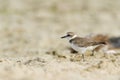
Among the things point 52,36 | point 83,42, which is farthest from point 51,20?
point 83,42

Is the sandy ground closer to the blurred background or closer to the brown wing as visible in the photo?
the blurred background

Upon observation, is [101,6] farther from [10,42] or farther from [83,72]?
[83,72]


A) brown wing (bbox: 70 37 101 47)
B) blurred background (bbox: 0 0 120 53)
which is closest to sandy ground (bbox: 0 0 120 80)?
blurred background (bbox: 0 0 120 53)

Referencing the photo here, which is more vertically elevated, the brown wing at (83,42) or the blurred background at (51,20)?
the blurred background at (51,20)

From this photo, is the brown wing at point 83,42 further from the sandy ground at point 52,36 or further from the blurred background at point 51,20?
the blurred background at point 51,20

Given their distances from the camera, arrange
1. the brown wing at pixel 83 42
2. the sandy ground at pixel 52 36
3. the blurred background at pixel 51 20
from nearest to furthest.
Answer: the sandy ground at pixel 52 36 → the brown wing at pixel 83 42 → the blurred background at pixel 51 20

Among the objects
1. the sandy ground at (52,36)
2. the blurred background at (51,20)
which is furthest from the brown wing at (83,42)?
the blurred background at (51,20)

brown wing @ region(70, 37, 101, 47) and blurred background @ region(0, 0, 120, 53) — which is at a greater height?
blurred background @ region(0, 0, 120, 53)

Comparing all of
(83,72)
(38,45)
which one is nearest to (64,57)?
(83,72)
